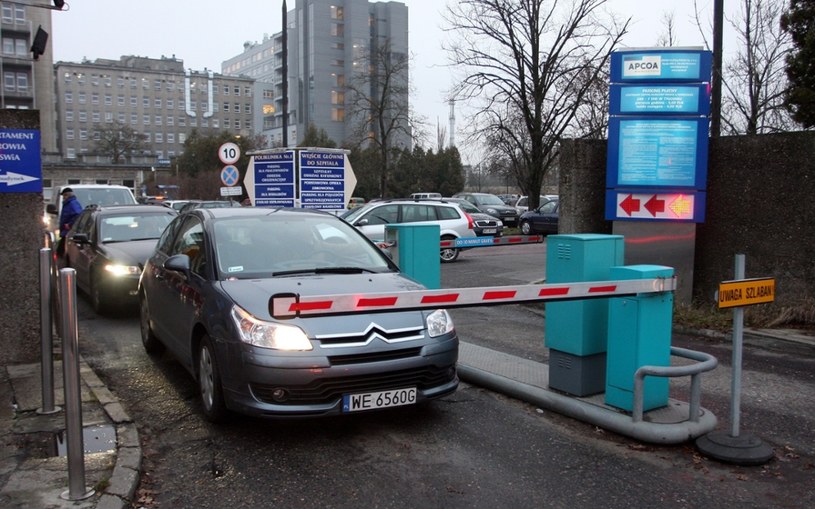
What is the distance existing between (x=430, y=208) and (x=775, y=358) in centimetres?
1130

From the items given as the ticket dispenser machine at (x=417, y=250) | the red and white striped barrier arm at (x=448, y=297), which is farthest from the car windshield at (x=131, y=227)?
the red and white striped barrier arm at (x=448, y=297)

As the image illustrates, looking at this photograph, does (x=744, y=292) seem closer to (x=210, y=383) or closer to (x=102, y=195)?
(x=210, y=383)

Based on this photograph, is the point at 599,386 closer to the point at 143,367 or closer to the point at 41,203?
the point at 143,367

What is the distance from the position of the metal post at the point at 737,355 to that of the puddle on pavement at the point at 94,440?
4.24 metres

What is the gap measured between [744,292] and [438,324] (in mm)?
2109

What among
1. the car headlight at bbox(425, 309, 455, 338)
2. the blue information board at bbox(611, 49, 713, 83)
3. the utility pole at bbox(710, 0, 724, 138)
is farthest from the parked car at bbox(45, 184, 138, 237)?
the car headlight at bbox(425, 309, 455, 338)

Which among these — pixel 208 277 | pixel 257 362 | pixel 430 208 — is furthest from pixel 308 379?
pixel 430 208

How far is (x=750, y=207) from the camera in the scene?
29.6 feet

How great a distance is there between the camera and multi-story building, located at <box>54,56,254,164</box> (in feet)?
379

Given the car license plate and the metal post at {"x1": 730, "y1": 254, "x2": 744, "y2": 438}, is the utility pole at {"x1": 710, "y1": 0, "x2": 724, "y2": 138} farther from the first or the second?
the car license plate

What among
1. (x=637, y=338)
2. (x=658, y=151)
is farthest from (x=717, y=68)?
(x=637, y=338)

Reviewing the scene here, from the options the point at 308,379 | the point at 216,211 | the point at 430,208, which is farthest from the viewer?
the point at 430,208

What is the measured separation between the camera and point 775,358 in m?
7.24

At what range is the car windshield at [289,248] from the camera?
5465 mm
